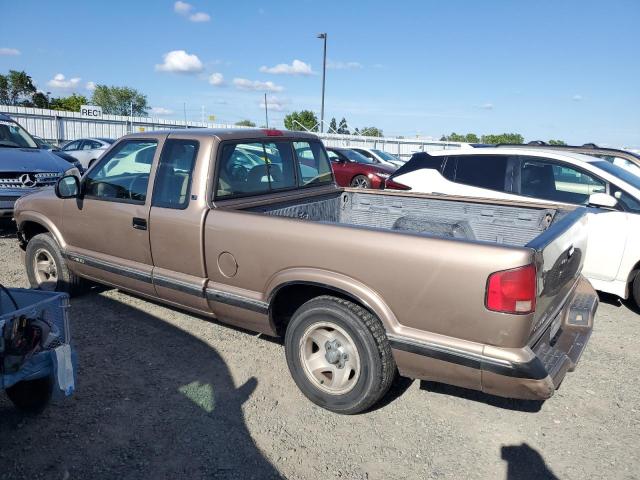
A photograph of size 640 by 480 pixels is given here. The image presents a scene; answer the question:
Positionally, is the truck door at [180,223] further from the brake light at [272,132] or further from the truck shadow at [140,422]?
the brake light at [272,132]

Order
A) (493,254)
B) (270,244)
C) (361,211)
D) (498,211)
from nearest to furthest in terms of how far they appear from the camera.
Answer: (493,254)
(270,244)
(498,211)
(361,211)

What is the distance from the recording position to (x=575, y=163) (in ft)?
18.2

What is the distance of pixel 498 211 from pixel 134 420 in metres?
3.27

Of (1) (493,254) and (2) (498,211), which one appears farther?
(2) (498,211)

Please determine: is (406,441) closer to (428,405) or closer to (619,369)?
(428,405)

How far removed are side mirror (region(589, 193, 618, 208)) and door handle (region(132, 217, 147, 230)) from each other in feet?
15.0

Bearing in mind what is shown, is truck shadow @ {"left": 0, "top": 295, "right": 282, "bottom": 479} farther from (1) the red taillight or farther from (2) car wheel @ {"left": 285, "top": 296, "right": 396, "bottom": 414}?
(1) the red taillight

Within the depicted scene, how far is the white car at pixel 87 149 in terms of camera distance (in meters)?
16.7

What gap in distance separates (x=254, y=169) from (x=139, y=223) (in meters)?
1.05

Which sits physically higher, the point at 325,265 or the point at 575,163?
the point at 575,163

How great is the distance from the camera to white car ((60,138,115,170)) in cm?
1670

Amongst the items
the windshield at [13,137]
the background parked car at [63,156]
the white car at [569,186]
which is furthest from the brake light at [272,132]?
the background parked car at [63,156]

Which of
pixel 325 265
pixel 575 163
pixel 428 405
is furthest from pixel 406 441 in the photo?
pixel 575 163

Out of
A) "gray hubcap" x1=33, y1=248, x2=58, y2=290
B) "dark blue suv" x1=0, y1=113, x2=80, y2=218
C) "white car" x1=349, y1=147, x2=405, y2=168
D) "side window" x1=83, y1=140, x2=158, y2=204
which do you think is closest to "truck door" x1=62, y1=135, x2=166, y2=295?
"side window" x1=83, y1=140, x2=158, y2=204
